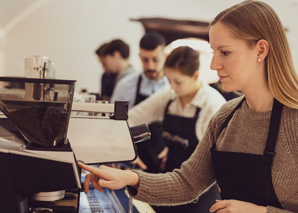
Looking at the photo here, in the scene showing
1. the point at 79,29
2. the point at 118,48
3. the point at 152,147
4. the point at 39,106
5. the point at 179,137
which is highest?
the point at 79,29

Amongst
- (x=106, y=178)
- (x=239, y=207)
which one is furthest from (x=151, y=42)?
(x=239, y=207)

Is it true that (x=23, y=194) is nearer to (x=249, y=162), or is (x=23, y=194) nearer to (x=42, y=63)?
(x=42, y=63)

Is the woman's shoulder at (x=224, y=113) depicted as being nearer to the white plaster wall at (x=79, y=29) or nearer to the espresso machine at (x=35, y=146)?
the espresso machine at (x=35, y=146)

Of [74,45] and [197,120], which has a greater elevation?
[74,45]

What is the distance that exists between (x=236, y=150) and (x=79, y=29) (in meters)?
4.61

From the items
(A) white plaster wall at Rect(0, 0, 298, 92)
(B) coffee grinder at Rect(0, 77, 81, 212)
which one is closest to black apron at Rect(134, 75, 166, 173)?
(B) coffee grinder at Rect(0, 77, 81, 212)

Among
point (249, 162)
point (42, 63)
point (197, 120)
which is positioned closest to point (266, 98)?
point (249, 162)

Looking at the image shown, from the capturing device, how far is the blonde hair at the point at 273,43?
1.15m

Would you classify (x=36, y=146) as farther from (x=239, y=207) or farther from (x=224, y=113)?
(x=224, y=113)

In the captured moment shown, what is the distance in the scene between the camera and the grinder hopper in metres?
0.91

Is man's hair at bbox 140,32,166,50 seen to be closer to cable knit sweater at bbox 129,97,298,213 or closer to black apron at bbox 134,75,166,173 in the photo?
black apron at bbox 134,75,166,173

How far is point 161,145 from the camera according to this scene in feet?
9.90

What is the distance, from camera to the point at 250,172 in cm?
120

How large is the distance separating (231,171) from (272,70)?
0.36 m
